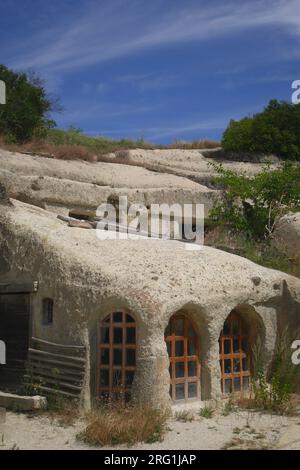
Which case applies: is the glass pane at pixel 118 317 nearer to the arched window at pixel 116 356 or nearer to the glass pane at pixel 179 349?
the arched window at pixel 116 356

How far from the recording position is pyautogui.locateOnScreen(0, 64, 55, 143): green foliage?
2495 cm

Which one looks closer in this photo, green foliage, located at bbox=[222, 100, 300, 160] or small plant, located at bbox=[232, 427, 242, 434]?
small plant, located at bbox=[232, 427, 242, 434]

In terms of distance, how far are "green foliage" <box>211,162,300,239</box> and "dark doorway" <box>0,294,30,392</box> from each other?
858cm

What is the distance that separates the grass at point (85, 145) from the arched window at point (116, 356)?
11599 millimetres

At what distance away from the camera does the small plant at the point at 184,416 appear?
9.26m

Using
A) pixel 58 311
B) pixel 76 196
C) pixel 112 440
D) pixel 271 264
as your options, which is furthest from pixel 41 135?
pixel 112 440

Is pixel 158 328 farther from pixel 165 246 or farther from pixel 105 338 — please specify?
pixel 165 246

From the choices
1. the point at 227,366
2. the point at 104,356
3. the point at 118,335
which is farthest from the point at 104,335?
the point at 227,366

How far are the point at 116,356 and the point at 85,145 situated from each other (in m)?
24.2

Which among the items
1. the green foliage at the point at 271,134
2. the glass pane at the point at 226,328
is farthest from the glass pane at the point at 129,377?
the green foliage at the point at 271,134

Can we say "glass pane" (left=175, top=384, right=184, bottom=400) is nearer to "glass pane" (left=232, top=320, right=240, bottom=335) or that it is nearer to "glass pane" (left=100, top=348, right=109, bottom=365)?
"glass pane" (left=100, top=348, right=109, bottom=365)

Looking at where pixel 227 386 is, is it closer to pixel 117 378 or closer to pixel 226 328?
pixel 226 328

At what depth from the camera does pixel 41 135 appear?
27000mm

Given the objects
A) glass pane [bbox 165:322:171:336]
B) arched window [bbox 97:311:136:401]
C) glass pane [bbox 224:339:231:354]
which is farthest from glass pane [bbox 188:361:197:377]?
arched window [bbox 97:311:136:401]
